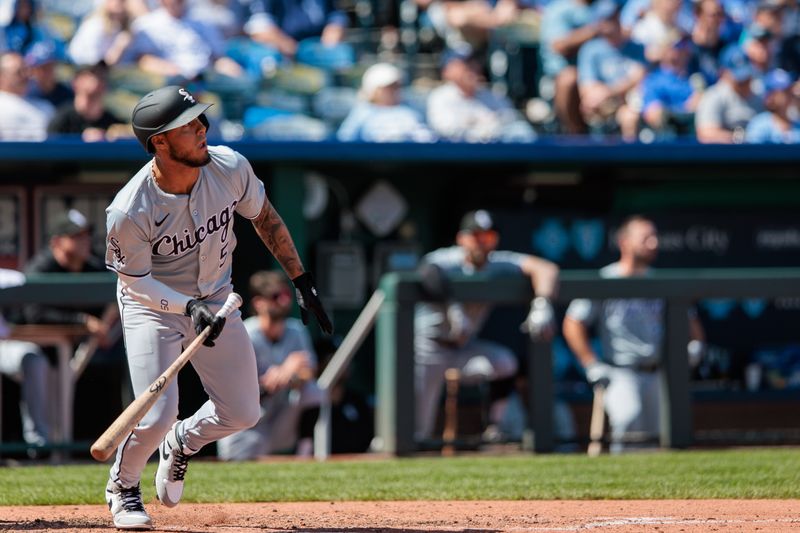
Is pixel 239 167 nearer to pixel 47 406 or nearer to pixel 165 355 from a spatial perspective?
pixel 165 355

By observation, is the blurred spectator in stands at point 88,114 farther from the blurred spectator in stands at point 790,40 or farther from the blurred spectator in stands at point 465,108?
the blurred spectator in stands at point 790,40

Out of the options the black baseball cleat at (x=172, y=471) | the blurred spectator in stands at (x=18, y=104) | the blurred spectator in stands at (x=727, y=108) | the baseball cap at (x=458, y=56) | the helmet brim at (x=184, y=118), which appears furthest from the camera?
the blurred spectator in stands at (x=727, y=108)

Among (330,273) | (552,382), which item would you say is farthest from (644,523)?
(330,273)

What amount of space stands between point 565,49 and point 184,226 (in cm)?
697

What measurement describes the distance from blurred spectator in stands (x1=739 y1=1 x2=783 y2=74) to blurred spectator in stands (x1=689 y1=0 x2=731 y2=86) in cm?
22

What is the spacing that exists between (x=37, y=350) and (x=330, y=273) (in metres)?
2.56

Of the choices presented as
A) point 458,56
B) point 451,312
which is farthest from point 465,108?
point 451,312

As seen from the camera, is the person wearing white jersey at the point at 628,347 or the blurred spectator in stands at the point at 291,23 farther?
the blurred spectator in stands at the point at 291,23

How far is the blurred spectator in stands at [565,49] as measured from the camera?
1120 centimetres

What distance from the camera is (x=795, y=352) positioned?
11.0m

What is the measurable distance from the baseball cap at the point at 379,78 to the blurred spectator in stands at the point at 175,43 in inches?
41.3

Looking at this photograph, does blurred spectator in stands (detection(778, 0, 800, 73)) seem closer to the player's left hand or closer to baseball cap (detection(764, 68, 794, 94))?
baseball cap (detection(764, 68, 794, 94))

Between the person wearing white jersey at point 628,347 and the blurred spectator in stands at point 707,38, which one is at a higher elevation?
the blurred spectator in stands at point 707,38

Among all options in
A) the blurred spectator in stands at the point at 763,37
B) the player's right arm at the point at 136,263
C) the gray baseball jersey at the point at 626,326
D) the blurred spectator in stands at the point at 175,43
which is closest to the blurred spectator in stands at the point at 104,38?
the blurred spectator in stands at the point at 175,43
